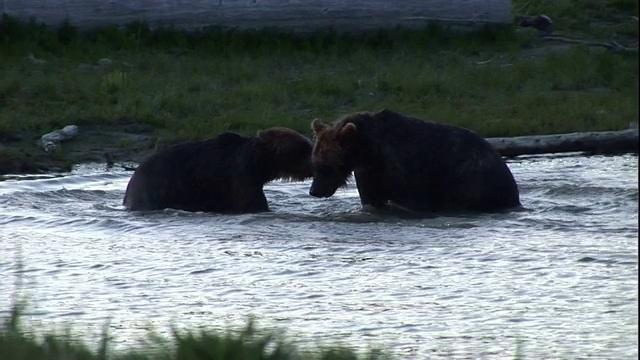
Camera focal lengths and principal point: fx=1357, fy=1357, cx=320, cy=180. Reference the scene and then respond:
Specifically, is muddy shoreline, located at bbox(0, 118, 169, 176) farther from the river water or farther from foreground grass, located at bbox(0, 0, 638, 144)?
the river water

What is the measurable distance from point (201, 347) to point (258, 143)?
5091mm

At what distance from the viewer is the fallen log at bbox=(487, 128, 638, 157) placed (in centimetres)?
1171

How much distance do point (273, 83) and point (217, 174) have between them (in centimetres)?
453

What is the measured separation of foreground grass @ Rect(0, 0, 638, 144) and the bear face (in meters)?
3.11

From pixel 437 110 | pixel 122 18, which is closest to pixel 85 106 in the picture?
pixel 122 18

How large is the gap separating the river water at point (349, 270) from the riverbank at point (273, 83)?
6.87ft

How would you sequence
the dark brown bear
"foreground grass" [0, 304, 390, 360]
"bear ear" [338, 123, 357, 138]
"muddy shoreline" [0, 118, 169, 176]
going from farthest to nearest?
"muddy shoreline" [0, 118, 169, 176] → the dark brown bear → "bear ear" [338, 123, 357, 138] → "foreground grass" [0, 304, 390, 360]

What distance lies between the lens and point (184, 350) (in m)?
4.60

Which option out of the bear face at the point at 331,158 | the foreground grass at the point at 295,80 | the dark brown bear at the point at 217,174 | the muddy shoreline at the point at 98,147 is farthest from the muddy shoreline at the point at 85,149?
the bear face at the point at 331,158

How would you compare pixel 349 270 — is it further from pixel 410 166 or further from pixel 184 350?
pixel 184 350

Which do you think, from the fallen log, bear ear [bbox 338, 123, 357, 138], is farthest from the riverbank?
bear ear [bbox 338, 123, 357, 138]

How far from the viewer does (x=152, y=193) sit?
9.45 metres

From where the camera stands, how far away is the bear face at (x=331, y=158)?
30.2 feet

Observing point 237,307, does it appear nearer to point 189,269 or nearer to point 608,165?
point 189,269
